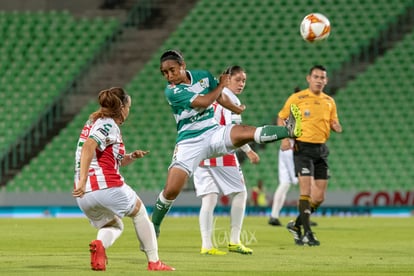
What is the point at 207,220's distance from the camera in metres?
11.6

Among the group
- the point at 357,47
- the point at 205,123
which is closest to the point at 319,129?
the point at 205,123

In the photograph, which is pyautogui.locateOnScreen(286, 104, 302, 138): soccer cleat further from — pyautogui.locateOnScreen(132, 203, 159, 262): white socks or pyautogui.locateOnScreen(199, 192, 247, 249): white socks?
pyautogui.locateOnScreen(199, 192, 247, 249): white socks

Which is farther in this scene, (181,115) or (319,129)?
(319,129)

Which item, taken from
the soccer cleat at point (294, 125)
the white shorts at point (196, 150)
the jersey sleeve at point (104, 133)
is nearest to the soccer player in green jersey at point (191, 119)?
the white shorts at point (196, 150)

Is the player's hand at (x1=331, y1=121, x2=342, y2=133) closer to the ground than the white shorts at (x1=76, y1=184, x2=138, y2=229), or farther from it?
closer to the ground

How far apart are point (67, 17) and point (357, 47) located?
9.13m

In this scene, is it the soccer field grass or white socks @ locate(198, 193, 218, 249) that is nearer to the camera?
the soccer field grass

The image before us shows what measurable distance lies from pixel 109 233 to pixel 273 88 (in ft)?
62.7

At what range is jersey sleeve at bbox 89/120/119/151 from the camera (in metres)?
8.64

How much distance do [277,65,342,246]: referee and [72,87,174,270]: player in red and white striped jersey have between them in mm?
4685

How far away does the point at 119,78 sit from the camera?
2923 cm

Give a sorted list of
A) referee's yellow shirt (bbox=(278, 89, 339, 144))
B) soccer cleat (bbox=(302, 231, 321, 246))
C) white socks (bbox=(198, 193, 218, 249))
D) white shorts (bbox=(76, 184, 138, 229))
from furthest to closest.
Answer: referee's yellow shirt (bbox=(278, 89, 339, 144)) < soccer cleat (bbox=(302, 231, 321, 246)) < white socks (bbox=(198, 193, 218, 249)) < white shorts (bbox=(76, 184, 138, 229))

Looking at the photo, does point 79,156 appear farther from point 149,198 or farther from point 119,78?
point 119,78

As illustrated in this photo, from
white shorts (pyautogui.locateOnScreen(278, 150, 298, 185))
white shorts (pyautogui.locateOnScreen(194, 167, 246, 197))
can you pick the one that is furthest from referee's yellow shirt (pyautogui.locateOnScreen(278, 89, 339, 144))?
white shorts (pyautogui.locateOnScreen(278, 150, 298, 185))
